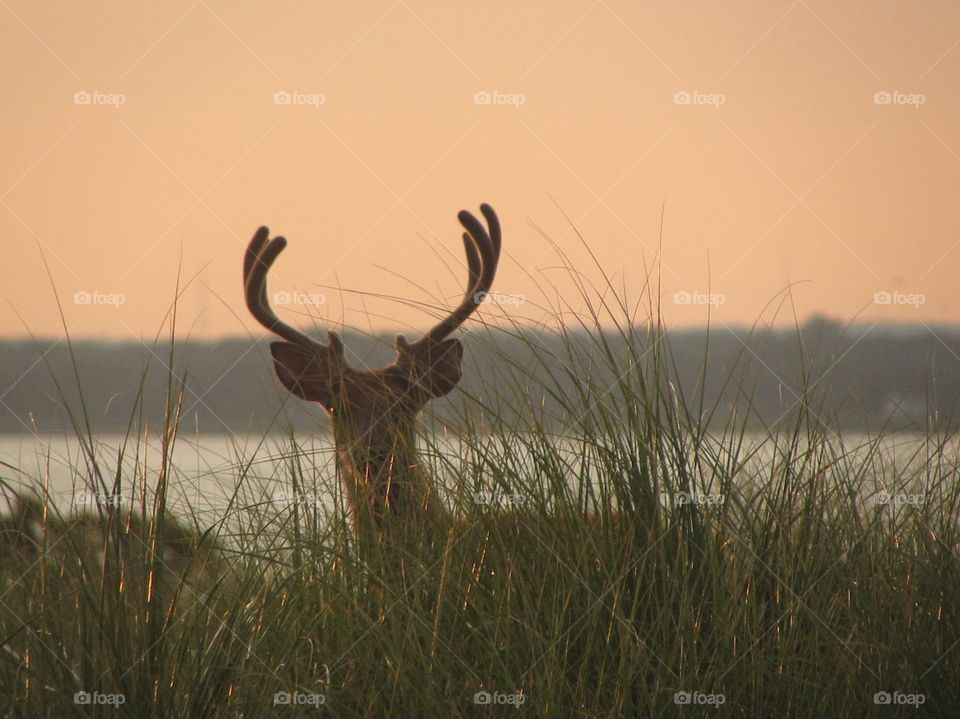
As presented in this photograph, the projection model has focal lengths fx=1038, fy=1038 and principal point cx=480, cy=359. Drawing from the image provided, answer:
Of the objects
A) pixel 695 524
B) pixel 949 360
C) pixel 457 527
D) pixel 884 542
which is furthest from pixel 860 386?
pixel 457 527

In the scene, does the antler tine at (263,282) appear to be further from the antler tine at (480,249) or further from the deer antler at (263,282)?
the antler tine at (480,249)

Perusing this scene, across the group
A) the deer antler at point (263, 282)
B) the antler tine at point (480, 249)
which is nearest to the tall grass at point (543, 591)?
the antler tine at point (480, 249)

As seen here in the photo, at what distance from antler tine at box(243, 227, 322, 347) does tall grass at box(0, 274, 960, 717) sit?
1497 millimetres

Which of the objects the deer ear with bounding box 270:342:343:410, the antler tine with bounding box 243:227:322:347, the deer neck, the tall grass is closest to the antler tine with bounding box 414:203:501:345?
the deer ear with bounding box 270:342:343:410

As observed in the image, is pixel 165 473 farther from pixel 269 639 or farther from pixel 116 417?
pixel 116 417

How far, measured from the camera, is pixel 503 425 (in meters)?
2.54

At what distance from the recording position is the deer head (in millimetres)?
2654

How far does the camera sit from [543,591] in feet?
7.38

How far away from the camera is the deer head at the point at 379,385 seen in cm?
265

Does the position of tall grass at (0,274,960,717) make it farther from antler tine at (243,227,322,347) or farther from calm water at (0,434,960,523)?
antler tine at (243,227,322,347)

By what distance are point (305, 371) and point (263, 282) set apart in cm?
97

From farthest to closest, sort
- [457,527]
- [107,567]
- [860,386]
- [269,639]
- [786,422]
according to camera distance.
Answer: [860,386], [786,422], [457,527], [269,639], [107,567]

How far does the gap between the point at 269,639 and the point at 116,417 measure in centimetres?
95

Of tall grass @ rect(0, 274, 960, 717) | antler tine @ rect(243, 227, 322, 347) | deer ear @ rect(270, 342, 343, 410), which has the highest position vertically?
antler tine @ rect(243, 227, 322, 347)
